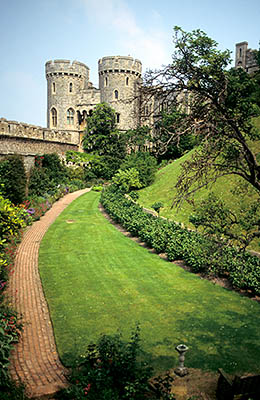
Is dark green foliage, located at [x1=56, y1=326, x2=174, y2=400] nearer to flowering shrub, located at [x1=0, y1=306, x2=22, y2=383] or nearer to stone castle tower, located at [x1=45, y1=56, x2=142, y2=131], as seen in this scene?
flowering shrub, located at [x1=0, y1=306, x2=22, y2=383]

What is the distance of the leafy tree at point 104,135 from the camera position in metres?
42.6

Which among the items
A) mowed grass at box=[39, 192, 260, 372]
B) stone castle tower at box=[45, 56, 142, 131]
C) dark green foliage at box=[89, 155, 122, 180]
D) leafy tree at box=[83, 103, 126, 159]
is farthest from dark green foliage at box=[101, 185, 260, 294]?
stone castle tower at box=[45, 56, 142, 131]

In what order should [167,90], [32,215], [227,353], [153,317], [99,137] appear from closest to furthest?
1. [167,90]
2. [227,353]
3. [153,317]
4. [32,215]
5. [99,137]

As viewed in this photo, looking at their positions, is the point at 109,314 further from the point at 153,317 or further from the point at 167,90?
the point at 167,90

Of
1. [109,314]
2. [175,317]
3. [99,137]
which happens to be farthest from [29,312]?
[99,137]

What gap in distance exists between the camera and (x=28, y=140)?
33.2m

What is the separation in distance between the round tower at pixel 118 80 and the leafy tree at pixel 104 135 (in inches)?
112

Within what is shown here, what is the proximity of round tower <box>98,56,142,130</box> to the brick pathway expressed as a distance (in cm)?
3452

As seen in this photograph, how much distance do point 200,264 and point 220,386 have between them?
23.7 feet

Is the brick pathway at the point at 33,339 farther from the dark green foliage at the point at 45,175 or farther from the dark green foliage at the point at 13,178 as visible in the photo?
the dark green foliage at the point at 45,175

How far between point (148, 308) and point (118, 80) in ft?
135

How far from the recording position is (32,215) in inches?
886

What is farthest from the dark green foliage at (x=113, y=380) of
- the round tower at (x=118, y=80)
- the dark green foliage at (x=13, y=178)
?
the round tower at (x=118, y=80)

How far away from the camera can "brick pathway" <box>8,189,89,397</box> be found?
6.75m
